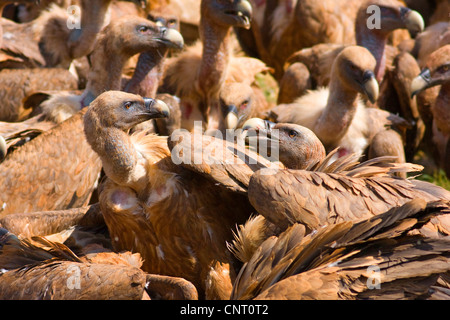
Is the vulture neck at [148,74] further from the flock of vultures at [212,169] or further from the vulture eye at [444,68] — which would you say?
the vulture eye at [444,68]

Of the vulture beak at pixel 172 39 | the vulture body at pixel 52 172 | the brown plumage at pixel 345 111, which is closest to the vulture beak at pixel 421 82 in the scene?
the brown plumage at pixel 345 111

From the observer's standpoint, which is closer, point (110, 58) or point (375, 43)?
point (110, 58)

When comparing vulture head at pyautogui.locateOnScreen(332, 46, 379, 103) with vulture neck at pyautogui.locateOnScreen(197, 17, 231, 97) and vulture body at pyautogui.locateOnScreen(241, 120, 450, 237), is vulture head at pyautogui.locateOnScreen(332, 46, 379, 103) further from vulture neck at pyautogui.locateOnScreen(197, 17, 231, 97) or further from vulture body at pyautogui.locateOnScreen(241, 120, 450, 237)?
vulture body at pyautogui.locateOnScreen(241, 120, 450, 237)

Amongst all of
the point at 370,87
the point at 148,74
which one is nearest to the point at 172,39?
the point at 148,74

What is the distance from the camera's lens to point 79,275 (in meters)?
3.76

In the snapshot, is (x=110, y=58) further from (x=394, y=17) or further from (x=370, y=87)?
(x=394, y=17)

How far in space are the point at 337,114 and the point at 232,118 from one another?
2.71 ft

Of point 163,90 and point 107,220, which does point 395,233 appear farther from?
point 163,90

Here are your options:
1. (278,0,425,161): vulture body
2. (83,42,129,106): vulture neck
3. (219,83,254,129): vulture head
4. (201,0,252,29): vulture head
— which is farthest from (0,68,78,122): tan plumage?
(278,0,425,161): vulture body

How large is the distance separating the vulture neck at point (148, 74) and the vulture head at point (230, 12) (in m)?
0.55

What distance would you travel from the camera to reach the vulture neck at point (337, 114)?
5.90m

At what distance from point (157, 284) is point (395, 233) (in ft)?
3.91

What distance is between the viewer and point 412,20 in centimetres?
725
